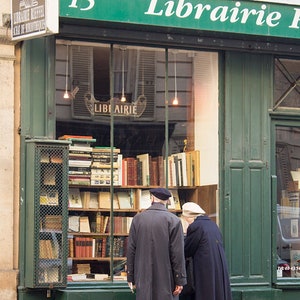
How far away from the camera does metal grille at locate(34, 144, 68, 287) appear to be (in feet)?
37.5

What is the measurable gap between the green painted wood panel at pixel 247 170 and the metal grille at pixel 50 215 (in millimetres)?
2264

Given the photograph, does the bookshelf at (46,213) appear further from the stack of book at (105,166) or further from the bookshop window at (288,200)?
the bookshop window at (288,200)

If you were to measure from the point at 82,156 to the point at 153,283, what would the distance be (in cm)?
218

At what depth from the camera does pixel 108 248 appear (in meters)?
12.1

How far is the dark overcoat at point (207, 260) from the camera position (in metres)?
11.3

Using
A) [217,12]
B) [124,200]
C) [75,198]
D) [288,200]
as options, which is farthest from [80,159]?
[288,200]

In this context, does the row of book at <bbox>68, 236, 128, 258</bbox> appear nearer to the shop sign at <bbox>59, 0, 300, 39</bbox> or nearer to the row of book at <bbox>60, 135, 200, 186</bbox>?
the row of book at <bbox>60, 135, 200, 186</bbox>

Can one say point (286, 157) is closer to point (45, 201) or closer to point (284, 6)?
point (284, 6)

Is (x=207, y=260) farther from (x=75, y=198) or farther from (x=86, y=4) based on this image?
(x=86, y=4)

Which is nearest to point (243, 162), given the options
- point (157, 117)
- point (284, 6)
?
point (157, 117)

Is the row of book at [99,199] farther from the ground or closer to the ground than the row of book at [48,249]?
farther from the ground

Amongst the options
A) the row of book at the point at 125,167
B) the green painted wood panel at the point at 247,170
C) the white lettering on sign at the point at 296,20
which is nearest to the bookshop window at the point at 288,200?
the green painted wood panel at the point at 247,170

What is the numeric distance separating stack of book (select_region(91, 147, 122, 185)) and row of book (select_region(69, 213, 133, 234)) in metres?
0.45

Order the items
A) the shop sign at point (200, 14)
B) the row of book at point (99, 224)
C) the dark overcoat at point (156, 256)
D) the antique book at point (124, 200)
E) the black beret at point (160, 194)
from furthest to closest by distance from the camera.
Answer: the antique book at point (124, 200) < the row of book at point (99, 224) < the shop sign at point (200, 14) < the black beret at point (160, 194) < the dark overcoat at point (156, 256)
